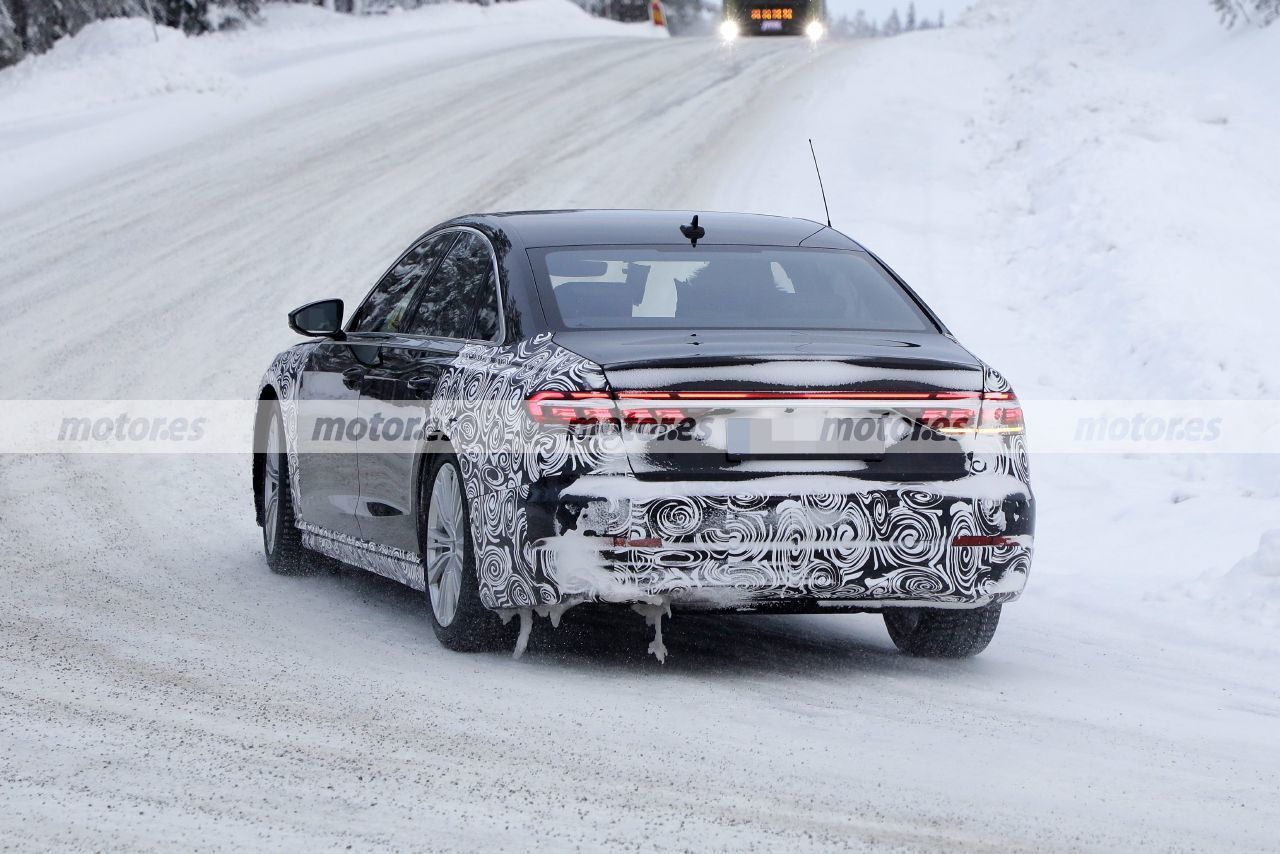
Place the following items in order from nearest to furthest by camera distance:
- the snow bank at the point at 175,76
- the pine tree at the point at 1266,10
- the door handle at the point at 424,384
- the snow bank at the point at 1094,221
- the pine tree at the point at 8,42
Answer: the door handle at the point at 424,384
the snow bank at the point at 1094,221
the snow bank at the point at 175,76
the pine tree at the point at 1266,10
the pine tree at the point at 8,42

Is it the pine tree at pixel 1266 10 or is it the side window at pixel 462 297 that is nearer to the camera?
the side window at pixel 462 297

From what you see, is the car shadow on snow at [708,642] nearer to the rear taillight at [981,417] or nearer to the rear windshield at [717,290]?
the rear taillight at [981,417]

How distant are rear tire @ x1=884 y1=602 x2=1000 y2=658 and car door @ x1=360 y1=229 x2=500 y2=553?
180 centimetres

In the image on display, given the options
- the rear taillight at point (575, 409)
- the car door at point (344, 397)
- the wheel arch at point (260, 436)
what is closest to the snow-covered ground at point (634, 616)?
the wheel arch at point (260, 436)

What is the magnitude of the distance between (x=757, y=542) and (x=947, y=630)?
125 centimetres

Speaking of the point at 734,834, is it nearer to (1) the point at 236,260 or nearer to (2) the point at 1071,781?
(2) the point at 1071,781

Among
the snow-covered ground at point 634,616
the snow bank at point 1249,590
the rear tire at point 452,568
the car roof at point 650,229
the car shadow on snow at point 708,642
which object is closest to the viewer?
the snow-covered ground at point 634,616

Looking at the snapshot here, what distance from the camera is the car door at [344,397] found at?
752cm

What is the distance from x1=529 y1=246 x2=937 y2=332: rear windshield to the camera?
6.44 m

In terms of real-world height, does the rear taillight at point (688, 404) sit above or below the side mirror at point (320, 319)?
above

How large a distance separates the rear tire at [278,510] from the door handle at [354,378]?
0.98 metres

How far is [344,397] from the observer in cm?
762

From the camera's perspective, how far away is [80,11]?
3400cm

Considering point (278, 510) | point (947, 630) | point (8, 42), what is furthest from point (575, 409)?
point (8, 42)
